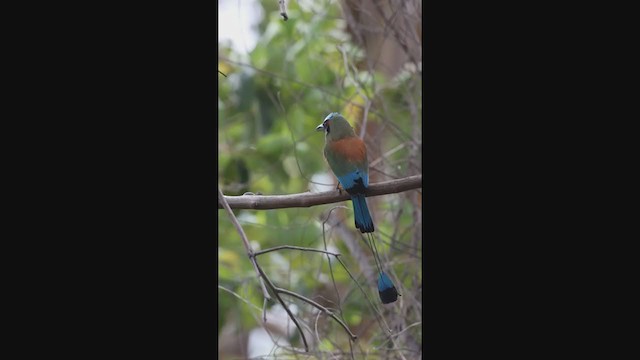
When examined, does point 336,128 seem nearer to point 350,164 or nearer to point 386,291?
point 350,164

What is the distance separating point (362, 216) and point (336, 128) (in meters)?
0.25

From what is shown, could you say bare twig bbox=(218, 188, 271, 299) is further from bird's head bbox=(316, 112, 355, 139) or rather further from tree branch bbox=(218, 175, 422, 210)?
bird's head bbox=(316, 112, 355, 139)

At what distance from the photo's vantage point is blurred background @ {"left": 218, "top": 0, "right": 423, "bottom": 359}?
2.32 meters

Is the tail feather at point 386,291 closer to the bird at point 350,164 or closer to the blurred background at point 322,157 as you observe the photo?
the bird at point 350,164

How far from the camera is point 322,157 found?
2885 millimetres

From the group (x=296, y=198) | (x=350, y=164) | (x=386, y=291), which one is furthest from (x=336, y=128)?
(x=386, y=291)

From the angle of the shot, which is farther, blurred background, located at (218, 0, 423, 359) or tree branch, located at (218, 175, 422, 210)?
blurred background, located at (218, 0, 423, 359)

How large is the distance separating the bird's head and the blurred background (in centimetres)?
38

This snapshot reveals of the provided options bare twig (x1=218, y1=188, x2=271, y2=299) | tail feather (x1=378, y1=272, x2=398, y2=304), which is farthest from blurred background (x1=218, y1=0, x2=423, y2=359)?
bare twig (x1=218, y1=188, x2=271, y2=299)

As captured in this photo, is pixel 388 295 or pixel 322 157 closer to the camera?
pixel 388 295
